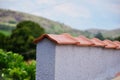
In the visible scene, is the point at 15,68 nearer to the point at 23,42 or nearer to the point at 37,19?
the point at 23,42

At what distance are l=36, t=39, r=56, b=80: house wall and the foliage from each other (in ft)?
20.0

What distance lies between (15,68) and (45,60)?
736 cm

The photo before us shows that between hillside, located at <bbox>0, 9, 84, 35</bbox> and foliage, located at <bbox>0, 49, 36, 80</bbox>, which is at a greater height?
hillside, located at <bbox>0, 9, 84, 35</bbox>

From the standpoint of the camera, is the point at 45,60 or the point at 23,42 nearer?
the point at 45,60

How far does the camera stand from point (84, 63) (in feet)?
25.6

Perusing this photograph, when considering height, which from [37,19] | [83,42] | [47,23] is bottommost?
[83,42]

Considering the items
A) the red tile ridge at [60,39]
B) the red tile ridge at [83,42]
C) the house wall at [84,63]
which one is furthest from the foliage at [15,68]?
the red tile ridge at [60,39]

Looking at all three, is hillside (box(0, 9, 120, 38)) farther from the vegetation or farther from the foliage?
the foliage

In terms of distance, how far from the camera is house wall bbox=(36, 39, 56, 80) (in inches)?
250

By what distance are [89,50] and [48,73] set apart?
1.94 meters

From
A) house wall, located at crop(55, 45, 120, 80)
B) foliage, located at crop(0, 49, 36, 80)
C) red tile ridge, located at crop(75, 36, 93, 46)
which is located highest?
red tile ridge, located at crop(75, 36, 93, 46)

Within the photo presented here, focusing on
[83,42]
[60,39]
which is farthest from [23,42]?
[60,39]

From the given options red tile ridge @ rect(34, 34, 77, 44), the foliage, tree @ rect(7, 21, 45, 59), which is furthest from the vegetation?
red tile ridge @ rect(34, 34, 77, 44)

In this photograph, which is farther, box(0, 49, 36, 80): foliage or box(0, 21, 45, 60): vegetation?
box(0, 21, 45, 60): vegetation
